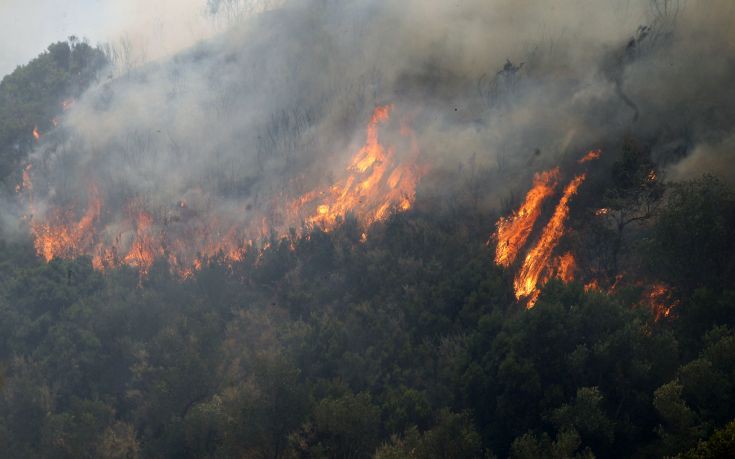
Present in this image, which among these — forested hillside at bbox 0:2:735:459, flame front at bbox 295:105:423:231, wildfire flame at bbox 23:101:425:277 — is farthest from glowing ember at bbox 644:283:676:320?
flame front at bbox 295:105:423:231

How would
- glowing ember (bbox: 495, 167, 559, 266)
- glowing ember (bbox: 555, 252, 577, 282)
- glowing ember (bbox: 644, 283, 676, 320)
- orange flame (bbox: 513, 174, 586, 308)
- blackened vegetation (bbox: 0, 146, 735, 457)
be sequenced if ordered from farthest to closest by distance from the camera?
glowing ember (bbox: 495, 167, 559, 266)
glowing ember (bbox: 555, 252, 577, 282)
orange flame (bbox: 513, 174, 586, 308)
glowing ember (bbox: 644, 283, 676, 320)
blackened vegetation (bbox: 0, 146, 735, 457)

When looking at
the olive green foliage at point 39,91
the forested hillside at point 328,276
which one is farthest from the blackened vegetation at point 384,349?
the olive green foliage at point 39,91

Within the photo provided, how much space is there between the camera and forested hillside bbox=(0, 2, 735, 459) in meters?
67.5

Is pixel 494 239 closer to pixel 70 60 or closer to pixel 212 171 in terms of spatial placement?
pixel 212 171

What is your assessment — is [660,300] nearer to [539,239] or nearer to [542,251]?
[542,251]

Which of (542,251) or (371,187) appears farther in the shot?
(371,187)

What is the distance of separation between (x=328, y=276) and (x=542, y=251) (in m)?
35.6

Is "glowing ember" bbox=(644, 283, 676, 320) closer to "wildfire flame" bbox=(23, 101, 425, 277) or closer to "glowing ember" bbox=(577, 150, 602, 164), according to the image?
"glowing ember" bbox=(577, 150, 602, 164)

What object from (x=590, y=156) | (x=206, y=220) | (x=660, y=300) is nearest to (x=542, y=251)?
(x=590, y=156)

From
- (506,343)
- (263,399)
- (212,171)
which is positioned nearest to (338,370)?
(263,399)

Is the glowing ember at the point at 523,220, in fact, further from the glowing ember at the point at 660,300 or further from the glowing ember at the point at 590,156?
the glowing ember at the point at 660,300

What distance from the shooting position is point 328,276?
118500 millimetres

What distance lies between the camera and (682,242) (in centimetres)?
7975

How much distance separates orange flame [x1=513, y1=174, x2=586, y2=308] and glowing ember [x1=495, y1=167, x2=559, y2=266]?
2.36 meters
